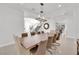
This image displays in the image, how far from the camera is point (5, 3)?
1.62m

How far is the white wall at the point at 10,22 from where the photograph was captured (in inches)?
62.4

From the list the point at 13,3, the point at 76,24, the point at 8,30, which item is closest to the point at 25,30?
the point at 8,30

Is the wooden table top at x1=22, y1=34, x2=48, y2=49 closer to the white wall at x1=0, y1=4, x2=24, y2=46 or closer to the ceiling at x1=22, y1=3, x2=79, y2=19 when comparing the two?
the white wall at x1=0, y1=4, x2=24, y2=46

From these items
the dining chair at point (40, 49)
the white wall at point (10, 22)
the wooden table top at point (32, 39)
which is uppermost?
the white wall at point (10, 22)

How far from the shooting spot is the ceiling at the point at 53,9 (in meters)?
1.60

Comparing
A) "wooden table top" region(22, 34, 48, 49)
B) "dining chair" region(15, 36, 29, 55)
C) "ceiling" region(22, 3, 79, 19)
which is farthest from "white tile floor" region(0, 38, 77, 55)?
"ceiling" region(22, 3, 79, 19)

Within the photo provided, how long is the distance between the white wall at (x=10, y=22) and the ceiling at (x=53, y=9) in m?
0.13

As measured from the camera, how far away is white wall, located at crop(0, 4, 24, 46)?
1586 millimetres

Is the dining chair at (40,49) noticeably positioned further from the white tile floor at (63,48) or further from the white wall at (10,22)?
the white wall at (10,22)

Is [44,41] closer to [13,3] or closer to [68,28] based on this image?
[68,28]

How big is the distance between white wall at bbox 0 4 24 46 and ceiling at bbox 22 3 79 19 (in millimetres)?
134

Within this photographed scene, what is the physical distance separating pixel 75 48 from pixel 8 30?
0.99 metres

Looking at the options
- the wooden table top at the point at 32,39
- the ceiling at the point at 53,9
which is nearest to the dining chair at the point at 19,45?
the wooden table top at the point at 32,39

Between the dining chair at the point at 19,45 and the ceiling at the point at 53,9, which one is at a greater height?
the ceiling at the point at 53,9
